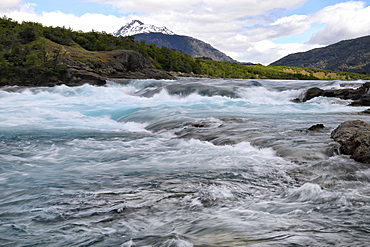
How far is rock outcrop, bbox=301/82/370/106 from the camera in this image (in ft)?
68.5

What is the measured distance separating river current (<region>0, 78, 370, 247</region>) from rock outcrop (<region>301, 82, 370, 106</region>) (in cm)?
1250

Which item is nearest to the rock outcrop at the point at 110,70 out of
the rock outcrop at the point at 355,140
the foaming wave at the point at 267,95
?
the foaming wave at the point at 267,95

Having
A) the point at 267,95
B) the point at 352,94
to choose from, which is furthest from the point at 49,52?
the point at 352,94

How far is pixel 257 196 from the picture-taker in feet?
16.8

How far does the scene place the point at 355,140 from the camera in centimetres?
720

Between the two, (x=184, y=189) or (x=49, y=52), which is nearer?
(x=184, y=189)

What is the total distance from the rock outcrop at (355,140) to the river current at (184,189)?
0.82 feet

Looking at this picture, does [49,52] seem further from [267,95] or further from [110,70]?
[267,95]

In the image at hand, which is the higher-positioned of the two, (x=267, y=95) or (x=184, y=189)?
(x=267, y=95)

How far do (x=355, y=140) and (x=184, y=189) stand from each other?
4.23 meters

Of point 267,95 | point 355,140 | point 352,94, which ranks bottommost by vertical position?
point 355,140

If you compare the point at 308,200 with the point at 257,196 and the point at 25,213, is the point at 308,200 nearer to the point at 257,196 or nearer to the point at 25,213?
the point at 257,196

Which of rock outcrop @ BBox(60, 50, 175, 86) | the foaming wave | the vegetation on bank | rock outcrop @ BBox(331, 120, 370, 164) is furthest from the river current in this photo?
the vegetation on bank

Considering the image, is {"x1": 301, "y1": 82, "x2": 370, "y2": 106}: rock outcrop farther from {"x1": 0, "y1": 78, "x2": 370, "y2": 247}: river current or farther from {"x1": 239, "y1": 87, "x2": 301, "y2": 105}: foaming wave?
{"x1": 0, "y1": 78, "x2": 370, "y2": 247}: river current
